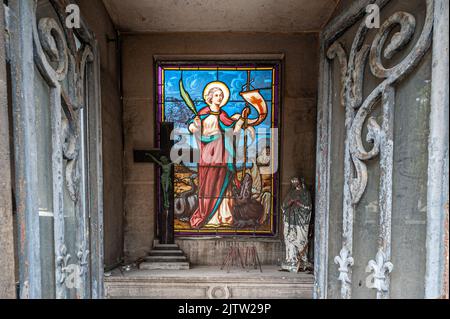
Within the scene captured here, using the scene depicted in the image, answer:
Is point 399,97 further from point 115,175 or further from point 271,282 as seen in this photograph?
point 115,175

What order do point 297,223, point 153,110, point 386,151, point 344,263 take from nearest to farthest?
1. point 386,151
2. point 344,263
3. point 297,223
4. point 153,110

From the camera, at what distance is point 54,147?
4.15 feet

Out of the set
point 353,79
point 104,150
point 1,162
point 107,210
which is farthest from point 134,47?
point 353,79

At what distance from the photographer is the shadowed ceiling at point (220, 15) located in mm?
2068

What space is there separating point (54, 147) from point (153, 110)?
1279 millimetres

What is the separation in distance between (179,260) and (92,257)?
31.9 inches

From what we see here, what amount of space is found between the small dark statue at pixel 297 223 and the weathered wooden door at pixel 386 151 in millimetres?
451

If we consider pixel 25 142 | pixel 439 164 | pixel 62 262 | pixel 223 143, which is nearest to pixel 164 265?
pixel 62 262

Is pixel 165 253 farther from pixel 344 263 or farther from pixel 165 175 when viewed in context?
pixel 344 263

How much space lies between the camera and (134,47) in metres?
2.40

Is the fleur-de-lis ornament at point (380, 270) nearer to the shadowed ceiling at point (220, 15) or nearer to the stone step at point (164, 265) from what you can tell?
the stone step at point (164, 265)

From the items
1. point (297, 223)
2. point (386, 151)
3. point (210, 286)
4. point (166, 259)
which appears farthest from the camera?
point (166, 259)

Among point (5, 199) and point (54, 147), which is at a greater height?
point (54, 147)

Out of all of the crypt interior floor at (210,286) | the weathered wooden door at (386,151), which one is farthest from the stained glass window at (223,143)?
the weathered wooden door at (386,151)
